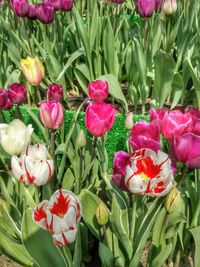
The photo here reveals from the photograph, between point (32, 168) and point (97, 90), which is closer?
point (32, 168)

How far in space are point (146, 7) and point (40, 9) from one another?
1.31 ft

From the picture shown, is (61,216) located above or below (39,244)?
above

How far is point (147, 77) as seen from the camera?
1706mm

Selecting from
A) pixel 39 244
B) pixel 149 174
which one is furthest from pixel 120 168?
pixel 39 244

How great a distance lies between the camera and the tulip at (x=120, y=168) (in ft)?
2.50

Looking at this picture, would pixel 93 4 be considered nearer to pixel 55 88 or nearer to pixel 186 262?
pixel 55 88

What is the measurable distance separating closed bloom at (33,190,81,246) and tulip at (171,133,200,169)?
0.20m

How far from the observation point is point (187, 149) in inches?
28.9

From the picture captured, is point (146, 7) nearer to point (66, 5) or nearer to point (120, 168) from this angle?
point (66, 5)

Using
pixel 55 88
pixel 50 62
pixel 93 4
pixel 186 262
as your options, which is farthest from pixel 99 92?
pixel 93 4

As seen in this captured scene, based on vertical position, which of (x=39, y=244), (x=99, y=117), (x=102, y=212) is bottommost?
(x=39, y=244)

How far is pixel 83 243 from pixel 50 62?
81 cm

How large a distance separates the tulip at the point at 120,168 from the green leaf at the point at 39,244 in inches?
7.6

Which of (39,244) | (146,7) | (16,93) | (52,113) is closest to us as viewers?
(39,244)
